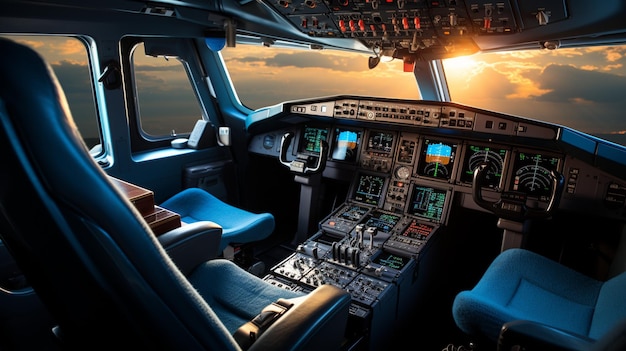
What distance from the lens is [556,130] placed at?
2199mm

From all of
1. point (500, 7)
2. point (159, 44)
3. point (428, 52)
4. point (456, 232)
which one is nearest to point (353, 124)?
point (428, 52)

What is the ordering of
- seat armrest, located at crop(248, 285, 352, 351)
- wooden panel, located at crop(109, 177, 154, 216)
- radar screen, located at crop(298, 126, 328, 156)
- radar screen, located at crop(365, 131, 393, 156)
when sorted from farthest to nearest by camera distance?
radar screen, located at crop(298, 126, 328, 156), radar screen, located at crop(365, 131, 393, 156), wooden panel, located at crop(109, 177, 154, 216), seat armrest, located at crop(248, 285, 352, 351)

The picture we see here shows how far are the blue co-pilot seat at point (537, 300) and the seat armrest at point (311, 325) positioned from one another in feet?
2.00

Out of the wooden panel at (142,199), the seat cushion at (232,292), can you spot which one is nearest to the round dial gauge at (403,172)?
the seat cushion at (232,292)

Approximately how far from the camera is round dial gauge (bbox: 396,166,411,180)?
288 cm

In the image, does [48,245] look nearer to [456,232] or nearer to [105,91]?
[105,91]

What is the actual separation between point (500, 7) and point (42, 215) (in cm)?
211

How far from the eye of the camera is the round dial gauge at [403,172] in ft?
9.46

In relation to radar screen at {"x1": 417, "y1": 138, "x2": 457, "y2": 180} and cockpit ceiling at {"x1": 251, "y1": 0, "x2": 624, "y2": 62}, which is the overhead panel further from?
radar screen at {"x1": 417, "y1": 138, "x2": 457, "y2": 180}

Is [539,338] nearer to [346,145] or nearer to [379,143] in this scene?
[379,143]

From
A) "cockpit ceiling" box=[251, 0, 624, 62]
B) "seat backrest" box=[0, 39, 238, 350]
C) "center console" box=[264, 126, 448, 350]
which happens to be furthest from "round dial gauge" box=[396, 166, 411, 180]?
"seat backrest" box=[0, 39, 238, 350]

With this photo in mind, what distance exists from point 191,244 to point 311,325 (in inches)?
28.1

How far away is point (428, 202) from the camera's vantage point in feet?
9.10

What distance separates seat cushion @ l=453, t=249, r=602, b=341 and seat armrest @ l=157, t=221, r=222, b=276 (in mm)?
989
